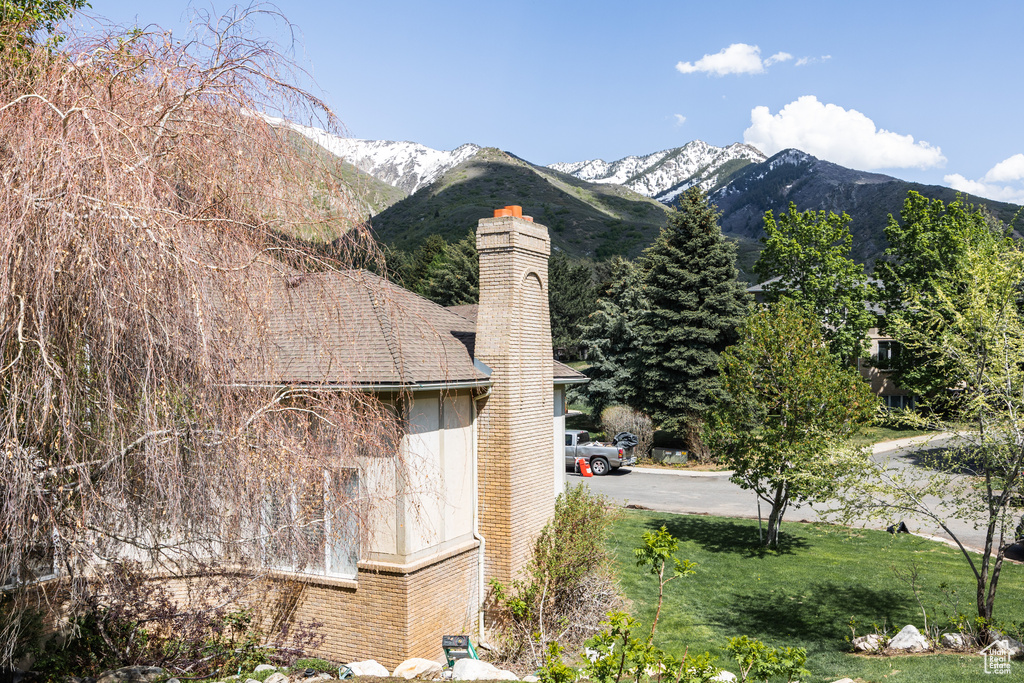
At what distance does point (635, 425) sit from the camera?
31797mm

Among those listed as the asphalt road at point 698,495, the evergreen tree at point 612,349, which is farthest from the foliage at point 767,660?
the evergreen tree at point 612,349

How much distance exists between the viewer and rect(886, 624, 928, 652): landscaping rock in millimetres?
10727

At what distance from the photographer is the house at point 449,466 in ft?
32.3

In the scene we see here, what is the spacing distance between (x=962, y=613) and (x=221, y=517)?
499 inches

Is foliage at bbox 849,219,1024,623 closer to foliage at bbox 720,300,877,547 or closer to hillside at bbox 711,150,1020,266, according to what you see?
foliage at bbox 720,300,877,547

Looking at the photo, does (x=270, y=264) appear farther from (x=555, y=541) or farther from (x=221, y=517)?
(x=555, y=541)

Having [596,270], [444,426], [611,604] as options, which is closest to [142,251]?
[444,426]

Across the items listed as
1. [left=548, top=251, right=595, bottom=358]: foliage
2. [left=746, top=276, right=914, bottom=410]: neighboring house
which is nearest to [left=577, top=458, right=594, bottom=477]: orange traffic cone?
[left=746, top=276, right=914, bottom=410]: neighboring house

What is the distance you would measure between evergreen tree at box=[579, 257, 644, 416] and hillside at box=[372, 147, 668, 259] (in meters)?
39.8

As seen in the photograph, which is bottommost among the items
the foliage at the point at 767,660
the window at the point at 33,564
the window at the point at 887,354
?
the foliage at the point at 767,660

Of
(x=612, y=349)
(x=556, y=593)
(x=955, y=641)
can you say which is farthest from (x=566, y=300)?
(x=955, y=641)

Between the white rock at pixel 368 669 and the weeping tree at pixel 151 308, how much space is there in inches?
135

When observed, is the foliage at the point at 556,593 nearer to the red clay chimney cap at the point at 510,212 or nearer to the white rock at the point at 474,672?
the white rock at the point at 474,672

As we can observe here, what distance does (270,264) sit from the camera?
20.4 feet
